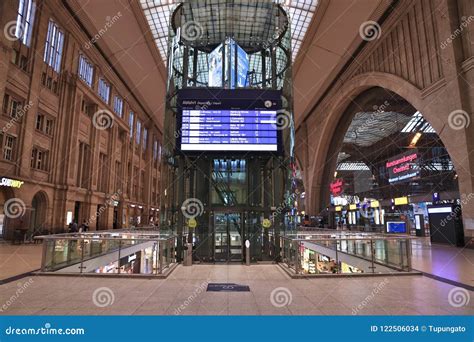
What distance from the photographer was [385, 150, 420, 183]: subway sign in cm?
2186

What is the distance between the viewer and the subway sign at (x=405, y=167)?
21.9m

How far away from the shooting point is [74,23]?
952 inches

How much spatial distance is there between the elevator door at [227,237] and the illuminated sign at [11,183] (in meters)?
12.5

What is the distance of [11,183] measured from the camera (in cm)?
1725

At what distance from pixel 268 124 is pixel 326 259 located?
14.8 ft

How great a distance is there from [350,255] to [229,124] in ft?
17.6

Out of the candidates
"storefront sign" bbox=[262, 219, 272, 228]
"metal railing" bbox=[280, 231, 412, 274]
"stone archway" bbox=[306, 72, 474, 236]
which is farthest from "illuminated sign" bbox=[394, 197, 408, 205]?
A: "metal railing" bbox=[280, 231, 412, 274]

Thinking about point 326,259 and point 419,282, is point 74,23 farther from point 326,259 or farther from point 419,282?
point 419,282

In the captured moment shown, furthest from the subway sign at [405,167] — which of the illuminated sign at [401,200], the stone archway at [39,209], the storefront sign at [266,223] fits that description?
the stone archway at [39,209]

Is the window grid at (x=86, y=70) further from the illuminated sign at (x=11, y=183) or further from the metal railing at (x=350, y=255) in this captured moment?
the metal railing at (x=350, y=255)

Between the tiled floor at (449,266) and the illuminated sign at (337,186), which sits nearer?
the tiled floor at (449,266)

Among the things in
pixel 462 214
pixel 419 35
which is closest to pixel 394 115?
pixel 419 35

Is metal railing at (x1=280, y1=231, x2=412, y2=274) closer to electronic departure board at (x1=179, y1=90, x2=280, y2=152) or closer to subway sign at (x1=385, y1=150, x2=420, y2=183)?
electronic departure board at (x1=179, y1=90, x2=280, y2=152)

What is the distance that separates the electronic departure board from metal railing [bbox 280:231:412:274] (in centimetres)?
326
